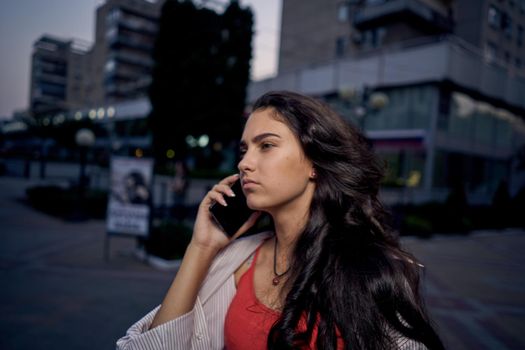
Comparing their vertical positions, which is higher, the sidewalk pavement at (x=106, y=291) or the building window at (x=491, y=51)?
the building window at (x=491, y=51)

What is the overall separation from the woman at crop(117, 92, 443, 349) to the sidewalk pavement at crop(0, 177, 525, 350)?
1680 mm

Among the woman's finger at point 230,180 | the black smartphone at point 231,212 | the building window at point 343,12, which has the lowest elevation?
the black smartphone at point 231,212

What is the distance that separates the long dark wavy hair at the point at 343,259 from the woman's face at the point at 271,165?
0.04 metres

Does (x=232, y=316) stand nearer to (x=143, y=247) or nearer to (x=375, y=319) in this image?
(x=375, y=319)

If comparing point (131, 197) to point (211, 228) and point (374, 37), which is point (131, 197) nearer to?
point (211, 228)

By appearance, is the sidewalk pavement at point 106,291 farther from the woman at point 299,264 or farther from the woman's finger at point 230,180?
the woman's finger at point 230,180

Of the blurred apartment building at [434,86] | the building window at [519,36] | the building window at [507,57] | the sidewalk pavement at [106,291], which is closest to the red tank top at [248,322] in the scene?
the sidewalk pavement at [106,291]

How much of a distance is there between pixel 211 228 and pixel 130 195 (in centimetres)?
528

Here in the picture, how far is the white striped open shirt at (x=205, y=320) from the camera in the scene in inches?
56.1

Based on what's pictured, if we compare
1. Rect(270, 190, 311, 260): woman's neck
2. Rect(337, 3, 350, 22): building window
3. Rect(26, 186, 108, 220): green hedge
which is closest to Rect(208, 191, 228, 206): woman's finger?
Rect(270, 190, 311, 260): woman's neck

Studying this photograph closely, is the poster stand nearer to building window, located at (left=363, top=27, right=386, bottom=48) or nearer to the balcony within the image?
the balcony

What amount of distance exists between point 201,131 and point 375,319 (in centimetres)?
2624

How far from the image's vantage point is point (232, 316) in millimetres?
1526

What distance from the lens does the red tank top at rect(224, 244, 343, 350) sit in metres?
1.40
